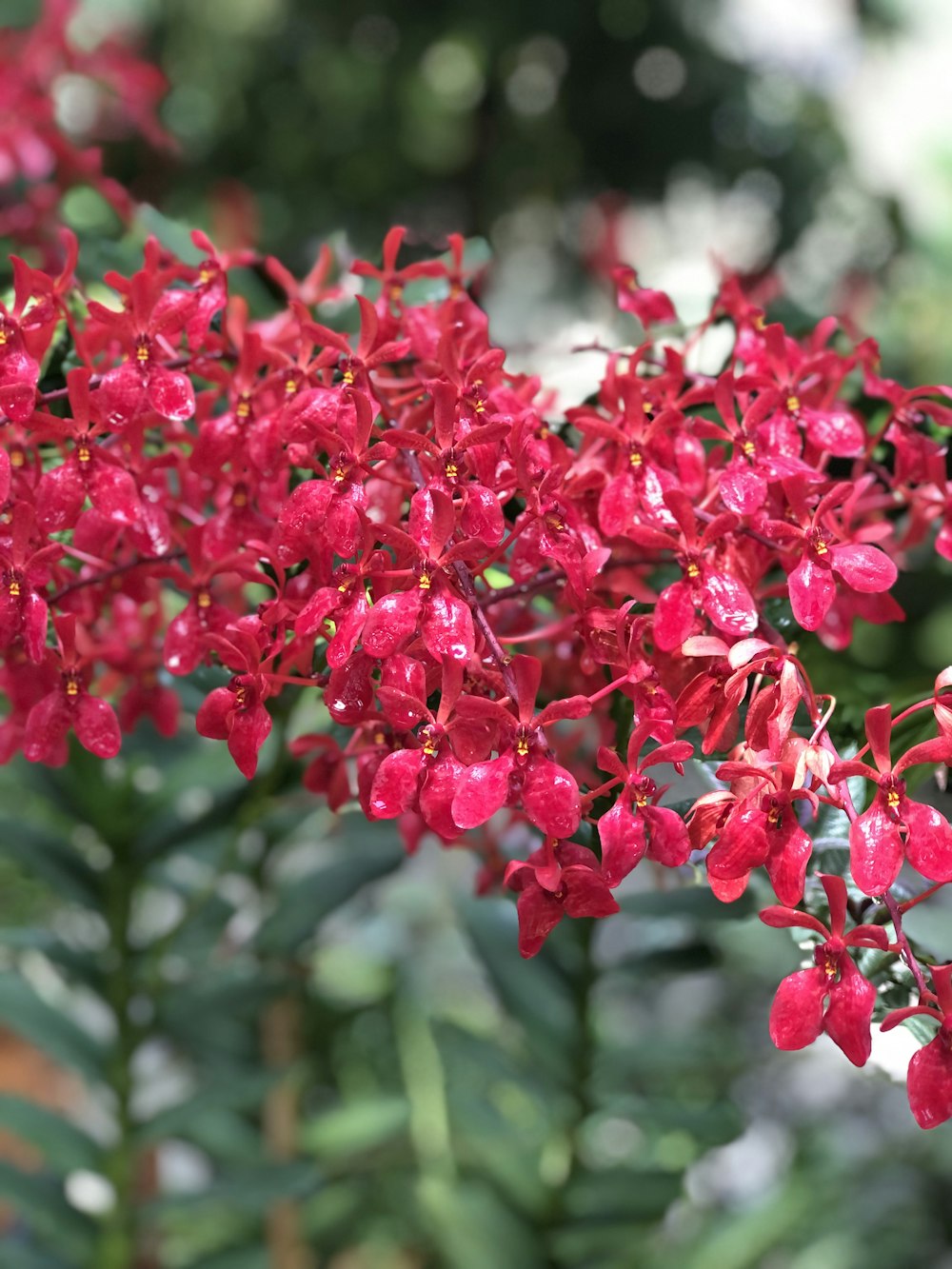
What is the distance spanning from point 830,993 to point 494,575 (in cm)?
18

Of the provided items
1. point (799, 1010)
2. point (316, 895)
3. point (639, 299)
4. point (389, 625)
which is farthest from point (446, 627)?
point (316, 895)

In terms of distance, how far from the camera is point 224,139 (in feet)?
4.11

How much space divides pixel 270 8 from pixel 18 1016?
40.2 inches

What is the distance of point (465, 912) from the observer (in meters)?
0.70

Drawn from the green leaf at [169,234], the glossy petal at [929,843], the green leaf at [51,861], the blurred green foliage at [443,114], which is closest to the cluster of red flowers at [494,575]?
the glossy petal at [929,843]

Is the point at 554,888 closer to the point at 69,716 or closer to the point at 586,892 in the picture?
the point at 586,892

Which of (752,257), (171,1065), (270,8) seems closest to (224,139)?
(270,8)

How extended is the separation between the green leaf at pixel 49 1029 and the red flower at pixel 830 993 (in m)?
0.52

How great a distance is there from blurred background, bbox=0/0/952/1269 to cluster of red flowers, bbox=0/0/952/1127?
9 cm

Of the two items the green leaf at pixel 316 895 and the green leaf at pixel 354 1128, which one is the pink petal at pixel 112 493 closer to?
the green leaf at pixel 316 895

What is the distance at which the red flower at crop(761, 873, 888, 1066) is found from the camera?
0.81 ft

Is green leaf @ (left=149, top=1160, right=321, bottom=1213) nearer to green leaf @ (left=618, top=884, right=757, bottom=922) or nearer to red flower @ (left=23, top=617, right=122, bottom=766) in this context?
green leaf @ (left=618, top=884, right=757, bottom=922)

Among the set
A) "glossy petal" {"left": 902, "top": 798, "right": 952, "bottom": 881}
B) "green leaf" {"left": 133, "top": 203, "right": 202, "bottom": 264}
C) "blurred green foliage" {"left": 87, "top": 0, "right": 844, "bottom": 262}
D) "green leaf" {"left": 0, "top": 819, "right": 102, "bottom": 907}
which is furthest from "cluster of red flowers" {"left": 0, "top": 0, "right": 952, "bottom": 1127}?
"blurred green foliage" {"left": 87, "top": 0, "right": 844, "bottom": 262}

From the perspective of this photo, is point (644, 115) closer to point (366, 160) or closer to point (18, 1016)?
point (366, 160)
